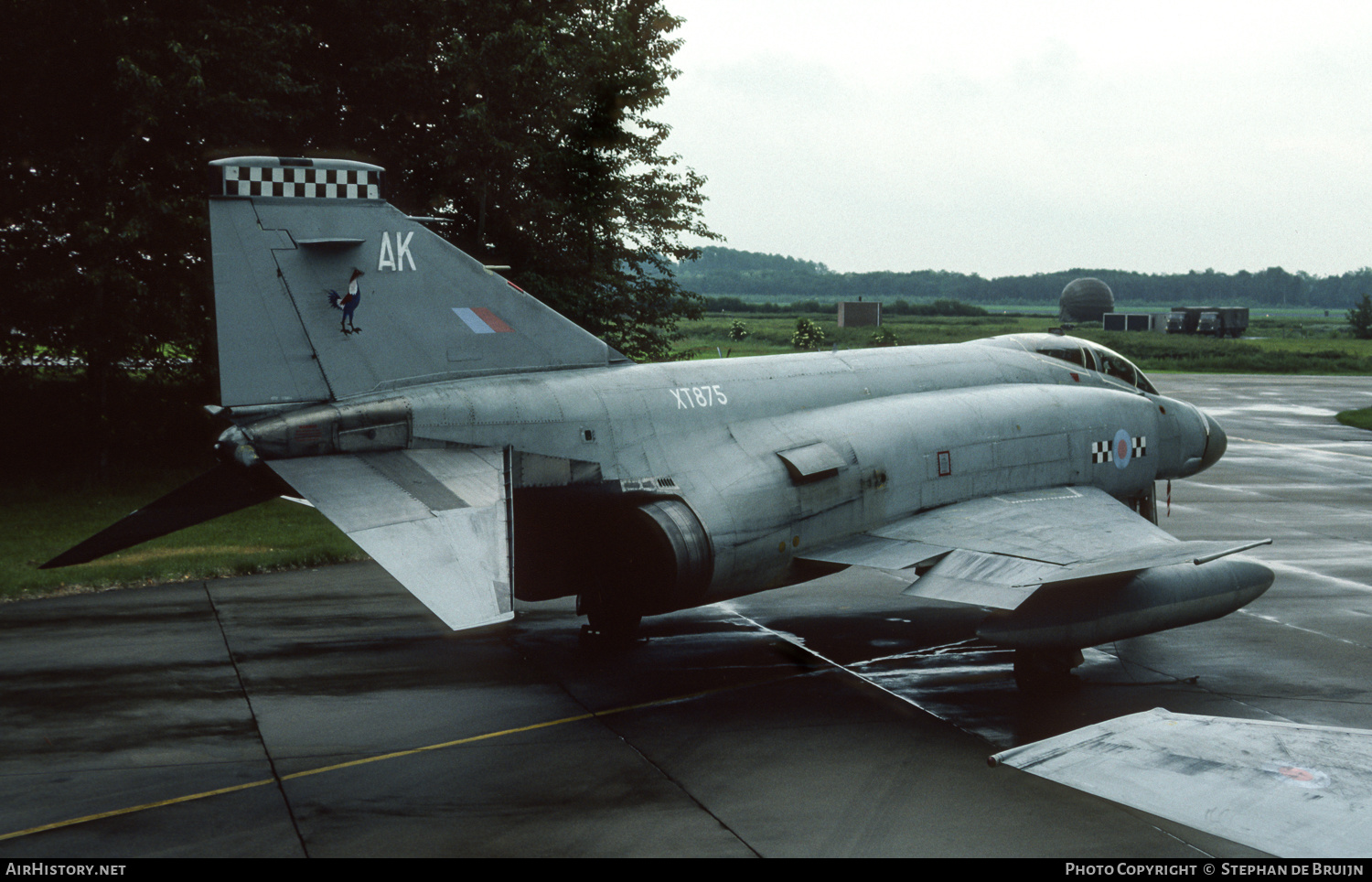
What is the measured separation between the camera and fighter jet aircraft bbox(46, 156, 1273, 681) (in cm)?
972

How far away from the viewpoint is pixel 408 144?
2914cm

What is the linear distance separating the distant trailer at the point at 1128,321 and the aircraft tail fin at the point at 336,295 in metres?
103

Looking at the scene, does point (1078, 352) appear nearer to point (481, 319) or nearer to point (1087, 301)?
point (481, 319)

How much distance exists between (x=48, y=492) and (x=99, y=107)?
343 inches

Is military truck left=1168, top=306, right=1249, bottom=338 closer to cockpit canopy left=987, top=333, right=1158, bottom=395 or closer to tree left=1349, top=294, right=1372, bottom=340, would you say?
tree left=1349, top=294, right=1372, bottom=340

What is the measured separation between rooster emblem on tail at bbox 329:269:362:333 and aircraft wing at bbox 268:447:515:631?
1444 mm

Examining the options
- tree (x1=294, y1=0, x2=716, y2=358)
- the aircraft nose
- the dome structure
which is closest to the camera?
the aircraft nose

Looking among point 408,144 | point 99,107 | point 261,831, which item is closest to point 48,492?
point 99,107

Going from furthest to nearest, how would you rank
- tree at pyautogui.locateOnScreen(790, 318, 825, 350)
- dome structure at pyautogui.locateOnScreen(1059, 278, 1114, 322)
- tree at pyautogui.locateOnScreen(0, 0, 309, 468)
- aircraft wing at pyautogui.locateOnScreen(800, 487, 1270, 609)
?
dome structure at pyautogui.locateOnScreen(1059, 278, 1114, 322), tree at pyautogui.locateOnScreen(790, 318, 825, 350), tree at pyautogui.locateOnScreen(0, 0, 309, 468), aircraft wing at pyautogui.locateOnScreen(800, 487, 1270, 609)

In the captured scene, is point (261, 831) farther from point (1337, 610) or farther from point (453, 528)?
point (1337, 610)

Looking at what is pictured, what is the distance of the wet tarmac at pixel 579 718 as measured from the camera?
7.75 meters

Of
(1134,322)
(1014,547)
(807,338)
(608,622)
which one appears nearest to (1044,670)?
(1014,547)

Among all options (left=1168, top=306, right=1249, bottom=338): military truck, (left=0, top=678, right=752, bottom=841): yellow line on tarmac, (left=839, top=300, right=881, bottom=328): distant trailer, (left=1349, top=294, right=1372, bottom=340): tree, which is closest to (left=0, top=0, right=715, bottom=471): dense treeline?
(left=0, top=678, right=752, bottom=841): yellow line on tarmac

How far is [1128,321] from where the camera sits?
108562 mm
